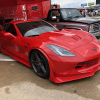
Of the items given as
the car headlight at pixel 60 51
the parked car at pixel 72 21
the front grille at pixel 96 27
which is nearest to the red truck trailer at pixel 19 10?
the parked car at pixel 72 21

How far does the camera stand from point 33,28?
361cm

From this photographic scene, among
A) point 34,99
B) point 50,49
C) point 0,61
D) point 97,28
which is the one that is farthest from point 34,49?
point 97,28

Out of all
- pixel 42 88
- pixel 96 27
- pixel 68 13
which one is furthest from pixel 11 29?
pixel 96 27

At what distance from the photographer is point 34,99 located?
2174 millimetres

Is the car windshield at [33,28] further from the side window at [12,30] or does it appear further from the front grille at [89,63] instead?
the front grille at [89,63]

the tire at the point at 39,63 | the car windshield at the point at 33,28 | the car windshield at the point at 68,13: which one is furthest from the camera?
the car windshield at the point at 68,13

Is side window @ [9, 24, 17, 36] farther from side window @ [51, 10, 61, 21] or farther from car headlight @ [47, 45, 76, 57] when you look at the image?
side window @ [51, 10, 61, 21]

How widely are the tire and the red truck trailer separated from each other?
4745 millimetres

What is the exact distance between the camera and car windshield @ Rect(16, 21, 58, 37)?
134 inches

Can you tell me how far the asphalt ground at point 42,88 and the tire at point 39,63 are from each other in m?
0.14

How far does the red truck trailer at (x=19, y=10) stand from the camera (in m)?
8.18

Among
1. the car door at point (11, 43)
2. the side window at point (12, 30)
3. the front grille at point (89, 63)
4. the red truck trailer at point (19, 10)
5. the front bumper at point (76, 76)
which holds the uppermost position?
the red truck trailer at point (19, 10)

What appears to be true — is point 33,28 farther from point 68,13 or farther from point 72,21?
point 68,13

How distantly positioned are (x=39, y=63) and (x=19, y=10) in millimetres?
7481
